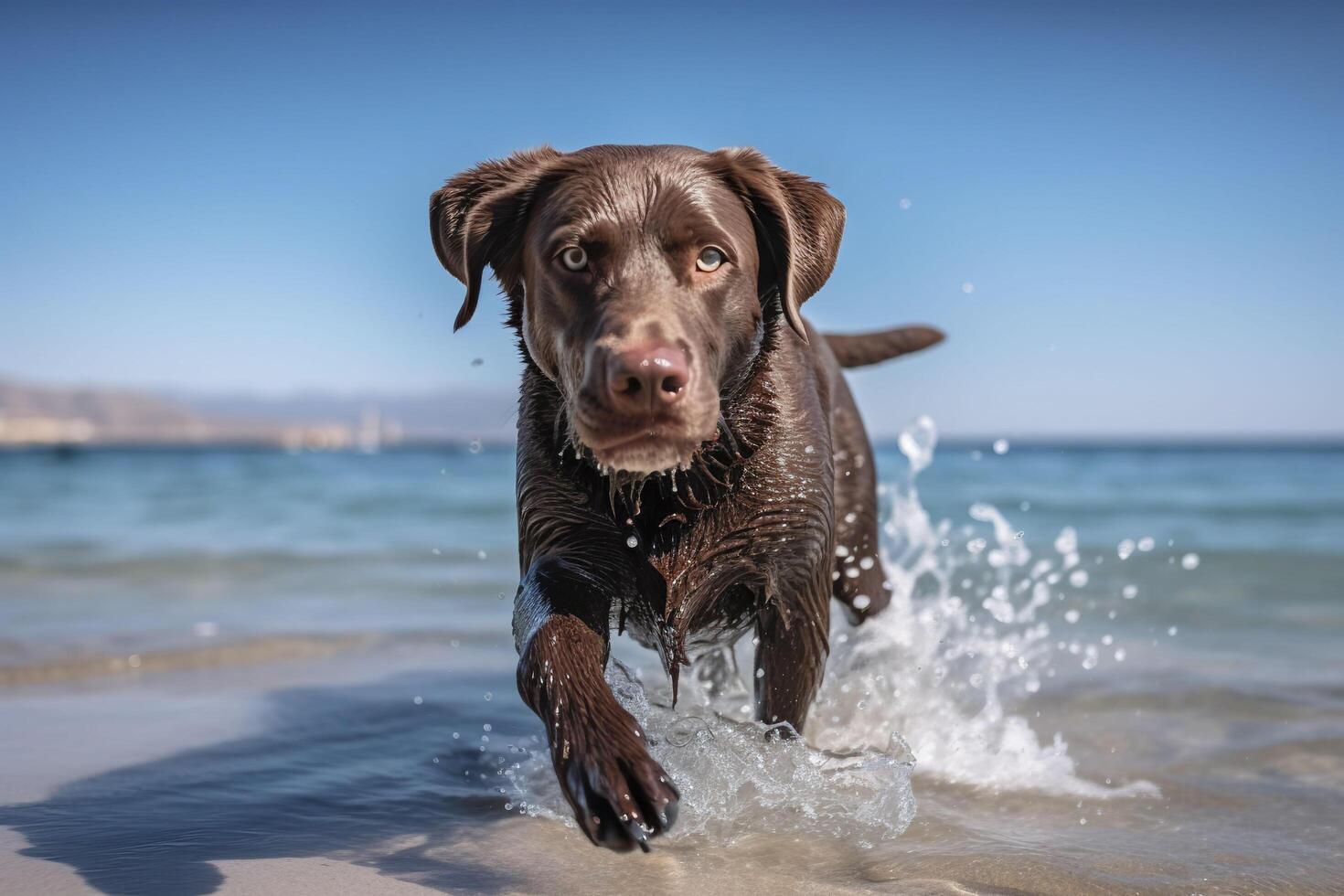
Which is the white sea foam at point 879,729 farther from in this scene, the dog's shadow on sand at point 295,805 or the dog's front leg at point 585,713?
the dog's front leg at point 585,713

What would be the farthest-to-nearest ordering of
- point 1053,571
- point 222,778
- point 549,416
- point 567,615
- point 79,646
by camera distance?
point 1053,571, point 79,646, point 222,778, point 549,416, point 567,615

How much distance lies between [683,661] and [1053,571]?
287 inches

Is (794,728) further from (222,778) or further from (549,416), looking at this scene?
(222,778)

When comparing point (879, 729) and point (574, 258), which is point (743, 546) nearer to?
point (574, 258)

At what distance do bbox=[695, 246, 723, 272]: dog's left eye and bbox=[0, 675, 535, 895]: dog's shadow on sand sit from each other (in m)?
1.58

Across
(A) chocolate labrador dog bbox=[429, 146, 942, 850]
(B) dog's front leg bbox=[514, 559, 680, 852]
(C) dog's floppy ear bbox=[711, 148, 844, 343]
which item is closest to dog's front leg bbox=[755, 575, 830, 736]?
(A) chocolate labrador dog bbox=[429, 146, 942, 850]

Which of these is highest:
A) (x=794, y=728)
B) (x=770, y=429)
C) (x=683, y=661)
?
(x=770, y=429)

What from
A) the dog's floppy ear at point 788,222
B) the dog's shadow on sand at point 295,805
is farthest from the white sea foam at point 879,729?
the dog's floppy ear at point 788,222

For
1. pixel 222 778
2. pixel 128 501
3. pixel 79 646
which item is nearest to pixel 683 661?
pixel 222 778

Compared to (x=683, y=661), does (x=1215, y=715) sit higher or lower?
lower

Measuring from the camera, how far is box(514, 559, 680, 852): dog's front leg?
2143 millimetres

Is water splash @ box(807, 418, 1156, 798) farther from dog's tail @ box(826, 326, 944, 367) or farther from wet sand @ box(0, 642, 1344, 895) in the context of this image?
dog's tail @ box(826, 326, 944, 367)

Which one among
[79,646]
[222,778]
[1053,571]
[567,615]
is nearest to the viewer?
[567,615]

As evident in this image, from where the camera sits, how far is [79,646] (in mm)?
5680
